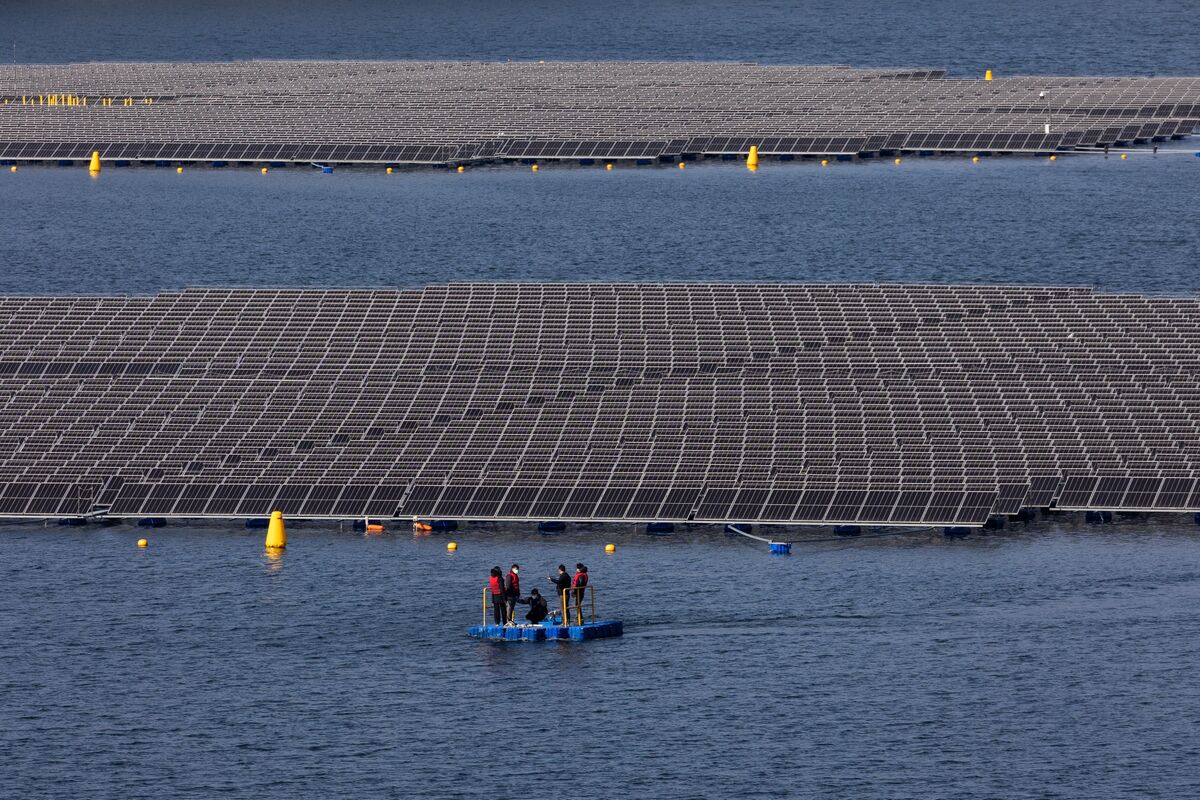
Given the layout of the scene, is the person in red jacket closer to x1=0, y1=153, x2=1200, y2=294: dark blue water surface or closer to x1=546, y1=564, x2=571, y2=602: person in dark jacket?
x1=546, y1=564, x2=571, y2=602: person in dark jacket

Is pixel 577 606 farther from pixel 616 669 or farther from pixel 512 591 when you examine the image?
pixel 616 669

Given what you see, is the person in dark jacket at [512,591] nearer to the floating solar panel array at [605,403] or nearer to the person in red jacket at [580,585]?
the person in red jacket at [580,585]

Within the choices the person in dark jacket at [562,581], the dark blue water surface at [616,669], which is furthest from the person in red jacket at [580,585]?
the dark blue water surface at [616,669]

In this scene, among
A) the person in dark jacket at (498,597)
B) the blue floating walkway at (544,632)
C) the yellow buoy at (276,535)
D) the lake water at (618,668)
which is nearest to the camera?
the lake water at (618,668)

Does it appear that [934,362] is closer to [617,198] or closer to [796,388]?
[796,388]

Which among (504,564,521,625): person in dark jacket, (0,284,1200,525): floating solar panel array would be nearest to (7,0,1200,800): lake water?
(504,564,521,625): person in dark jacket

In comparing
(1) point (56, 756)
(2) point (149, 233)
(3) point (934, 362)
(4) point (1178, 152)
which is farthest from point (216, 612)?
(4) point (1178, 152)
